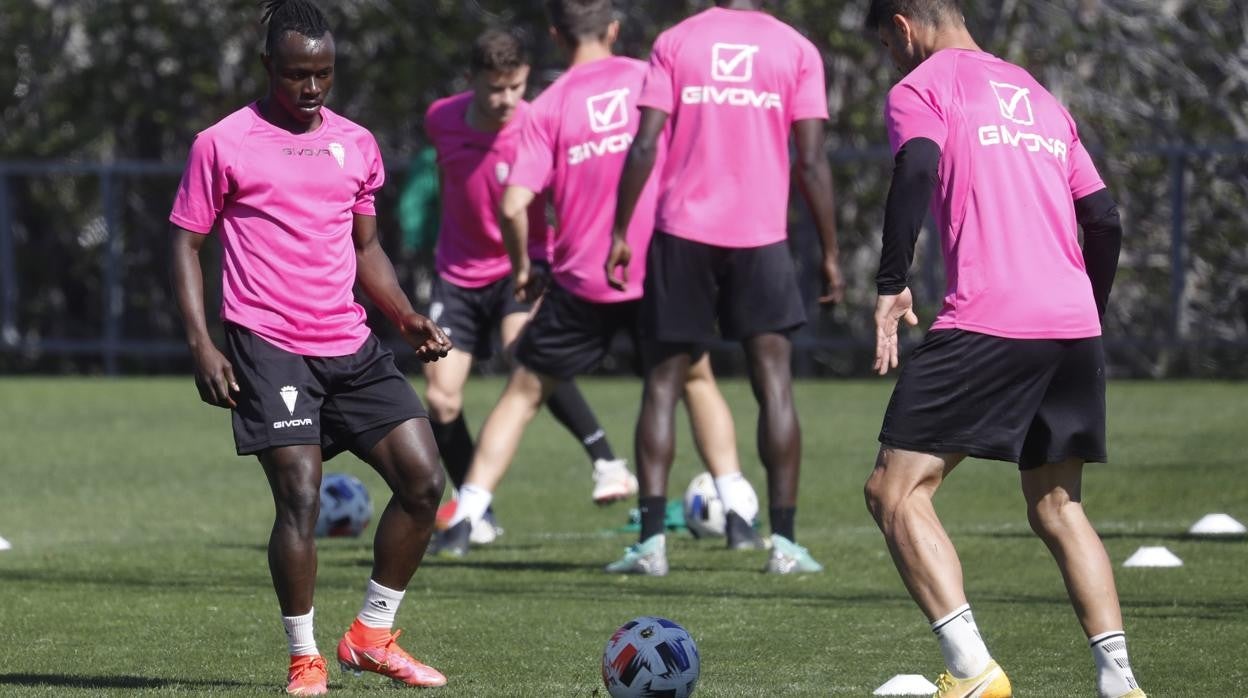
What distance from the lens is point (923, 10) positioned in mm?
5684

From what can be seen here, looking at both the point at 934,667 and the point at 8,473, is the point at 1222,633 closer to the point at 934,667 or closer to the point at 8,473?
the point at 934,667

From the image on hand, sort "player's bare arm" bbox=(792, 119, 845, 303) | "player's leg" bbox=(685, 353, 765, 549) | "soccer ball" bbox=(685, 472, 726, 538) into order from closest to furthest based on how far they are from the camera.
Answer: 1. "player's bare arm" bbox=(792, 119, 845, 303)
2. "player's leg" bbox=(685, 353, 765, 549)
3. "soccer ball" bbox=(685, 472, 726, 538)

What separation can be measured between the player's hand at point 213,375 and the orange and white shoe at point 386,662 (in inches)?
32.4

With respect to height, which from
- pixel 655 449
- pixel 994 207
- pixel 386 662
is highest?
pixel 994 207

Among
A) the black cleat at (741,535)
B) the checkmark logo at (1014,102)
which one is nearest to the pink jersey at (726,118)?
the black cleat at (741,535)

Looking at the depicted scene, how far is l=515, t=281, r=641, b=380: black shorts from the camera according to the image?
9.25m

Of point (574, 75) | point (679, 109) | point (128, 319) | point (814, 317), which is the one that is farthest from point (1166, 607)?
point (128, 319)

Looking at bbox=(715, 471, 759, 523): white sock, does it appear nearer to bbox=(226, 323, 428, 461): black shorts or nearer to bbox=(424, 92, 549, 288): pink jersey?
bbox=(424, 92, 549, 288): pink jersey

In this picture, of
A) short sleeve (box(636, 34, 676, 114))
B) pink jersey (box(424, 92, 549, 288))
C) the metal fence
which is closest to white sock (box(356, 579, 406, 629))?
short sleeve (box(636, 34, 676, 114))

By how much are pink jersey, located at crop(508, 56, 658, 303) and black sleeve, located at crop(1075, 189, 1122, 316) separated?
11.6 ft

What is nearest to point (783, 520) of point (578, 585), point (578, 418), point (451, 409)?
point (578, 585)

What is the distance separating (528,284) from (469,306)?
0.76 m

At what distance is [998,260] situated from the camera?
547cm

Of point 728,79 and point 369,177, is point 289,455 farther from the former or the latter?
point 728,79
